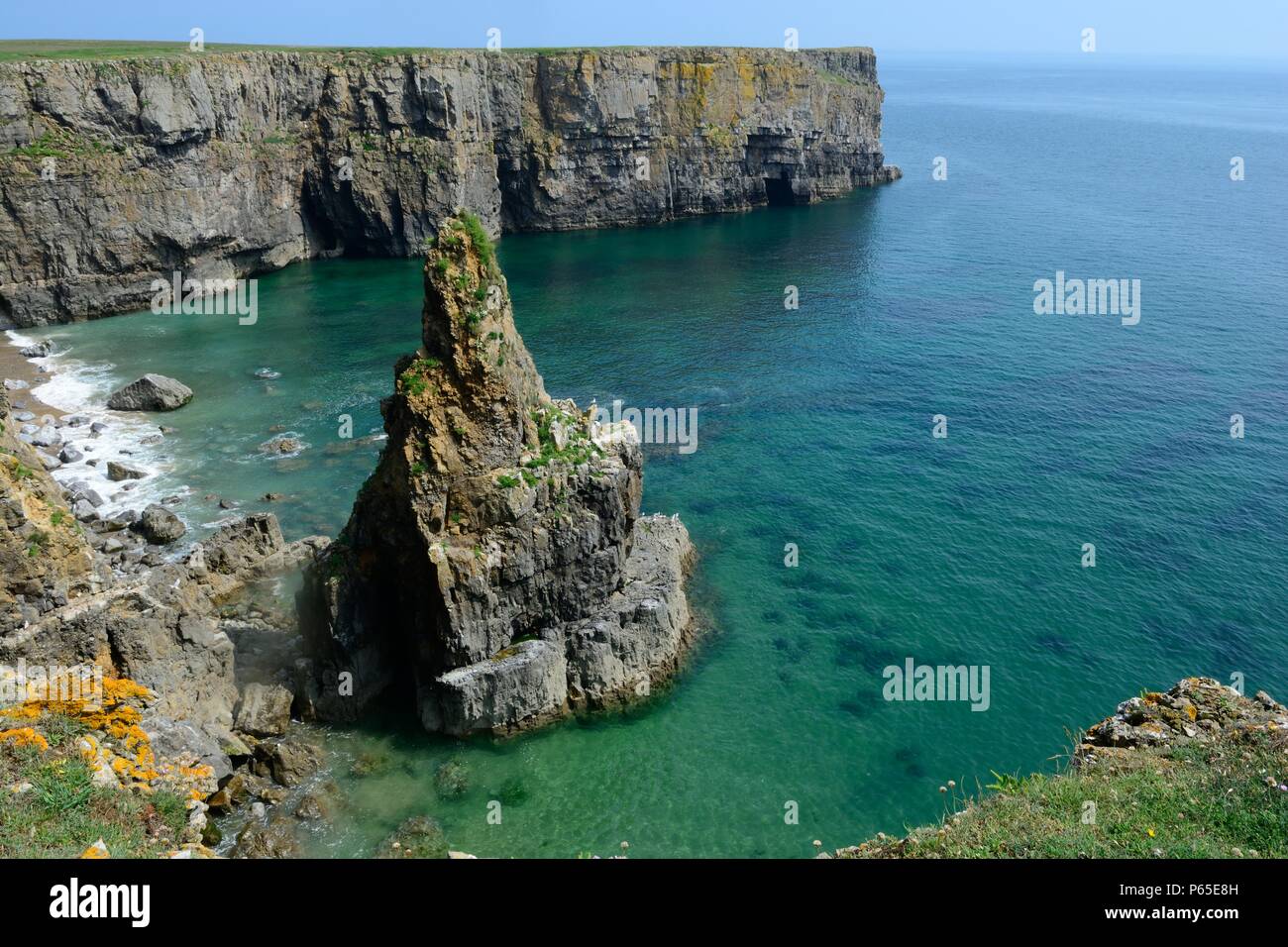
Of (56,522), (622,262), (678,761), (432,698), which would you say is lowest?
(678,761)

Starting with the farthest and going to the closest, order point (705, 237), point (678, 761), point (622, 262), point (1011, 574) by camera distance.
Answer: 1. point (705, 237)
2. point (622, 262)
3. point (1011, 574)
4. point (678, 761)

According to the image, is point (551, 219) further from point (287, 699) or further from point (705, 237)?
point (287, 699)

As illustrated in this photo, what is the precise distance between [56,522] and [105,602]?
368 cm

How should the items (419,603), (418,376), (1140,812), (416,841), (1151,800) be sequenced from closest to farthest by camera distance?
(1140,812) < (1151,800) < (416,841) < (418,376) < (419,603)

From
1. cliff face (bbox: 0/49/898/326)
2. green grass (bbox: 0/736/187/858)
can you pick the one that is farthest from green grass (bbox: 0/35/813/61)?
green grass (bbox: 0/736/187/858)

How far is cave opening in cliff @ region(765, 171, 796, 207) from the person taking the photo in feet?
434

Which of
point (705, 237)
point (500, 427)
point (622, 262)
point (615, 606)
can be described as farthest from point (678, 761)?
point (705, 237)

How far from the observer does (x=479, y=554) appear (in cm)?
3475

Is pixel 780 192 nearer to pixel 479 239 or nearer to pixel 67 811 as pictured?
pixel 479 239

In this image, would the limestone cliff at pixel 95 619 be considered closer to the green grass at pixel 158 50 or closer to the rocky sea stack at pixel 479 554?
the rocky sea stack at pixel 479 554

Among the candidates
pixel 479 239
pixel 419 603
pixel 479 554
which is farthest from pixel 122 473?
pixel 479 239

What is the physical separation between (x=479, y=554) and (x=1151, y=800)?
2258 centimetres

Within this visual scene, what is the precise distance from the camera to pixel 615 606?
38.2 m
